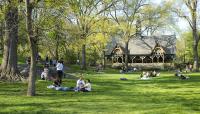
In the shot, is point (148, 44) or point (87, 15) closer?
point (87, 15)

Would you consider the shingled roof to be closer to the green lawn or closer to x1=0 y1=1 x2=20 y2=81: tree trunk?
x1=0 y1=1 x2=20 y2=81: tree trunk

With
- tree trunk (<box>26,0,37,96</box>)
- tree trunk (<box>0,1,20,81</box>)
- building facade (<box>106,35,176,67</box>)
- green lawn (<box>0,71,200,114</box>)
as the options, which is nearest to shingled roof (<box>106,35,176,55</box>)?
building facade (<box>106,35,176,67</box>)

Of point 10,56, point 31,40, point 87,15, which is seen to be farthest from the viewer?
point 87,15

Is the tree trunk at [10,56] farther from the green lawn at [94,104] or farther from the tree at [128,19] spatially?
the tree at [128,19]

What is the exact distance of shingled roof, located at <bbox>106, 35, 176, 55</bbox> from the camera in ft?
282

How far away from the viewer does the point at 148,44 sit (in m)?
87.5

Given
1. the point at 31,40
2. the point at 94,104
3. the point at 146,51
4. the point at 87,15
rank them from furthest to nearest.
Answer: the point at 146,51 → the point at 87,15 → the point at 31,40 → the point at 94,104

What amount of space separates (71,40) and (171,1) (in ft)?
75.0

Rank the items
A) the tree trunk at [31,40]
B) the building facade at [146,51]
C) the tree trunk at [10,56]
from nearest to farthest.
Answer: the tree trunk at [31,40] → the tree trunk at [10,56] → the building facade at [146,51]

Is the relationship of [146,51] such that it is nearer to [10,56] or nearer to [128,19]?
[128,19]

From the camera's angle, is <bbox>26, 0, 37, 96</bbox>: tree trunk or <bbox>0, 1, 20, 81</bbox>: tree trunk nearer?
<bbox>26, 0, 37, 96</bbox>: tree trunk

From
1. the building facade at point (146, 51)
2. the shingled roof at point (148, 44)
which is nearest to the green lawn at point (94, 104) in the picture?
the building facade at point (146, 51)

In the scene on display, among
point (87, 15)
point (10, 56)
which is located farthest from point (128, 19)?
point (10, 56)

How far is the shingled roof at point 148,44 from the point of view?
86.0m
